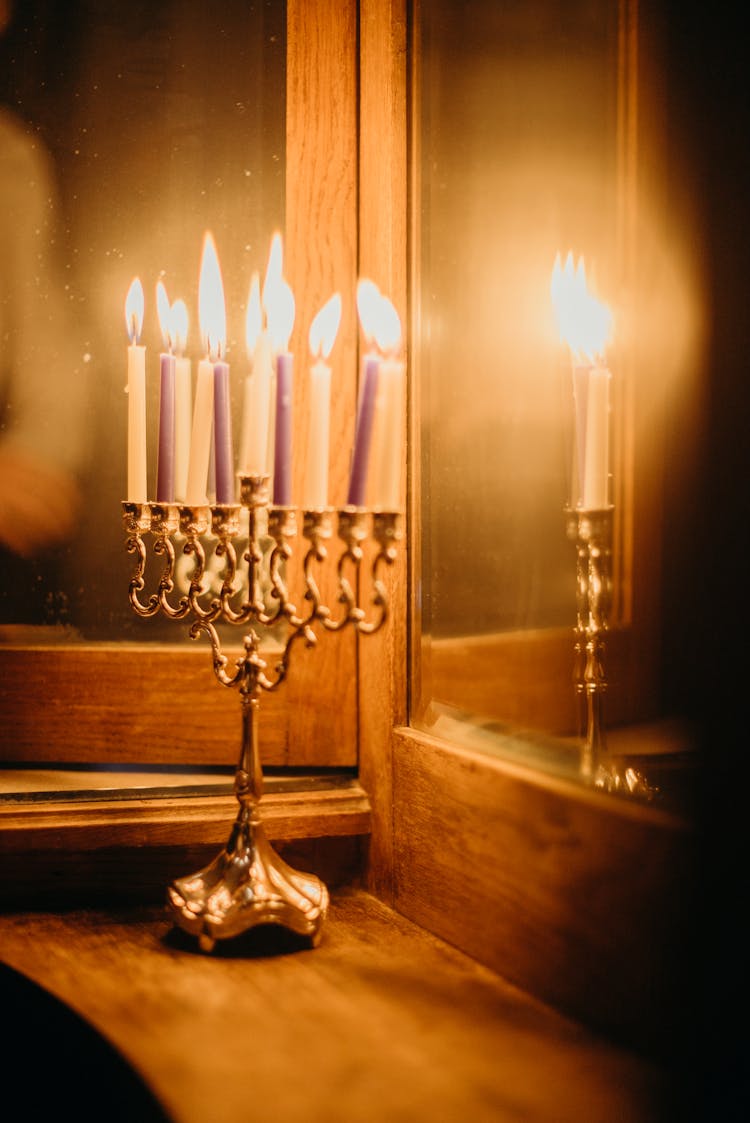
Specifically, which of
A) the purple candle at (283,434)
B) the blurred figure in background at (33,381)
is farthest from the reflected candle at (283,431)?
the blurred figure in background at (33,381)

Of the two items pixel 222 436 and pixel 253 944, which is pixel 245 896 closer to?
pixel 253 944

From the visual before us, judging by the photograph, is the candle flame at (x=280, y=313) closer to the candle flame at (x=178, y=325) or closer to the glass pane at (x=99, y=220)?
the candle flame at (x=178, y=325)

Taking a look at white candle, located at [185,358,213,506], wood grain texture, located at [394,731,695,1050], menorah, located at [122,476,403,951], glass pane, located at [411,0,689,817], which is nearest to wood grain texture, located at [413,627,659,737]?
glass pane, located at [411,0,689,817]

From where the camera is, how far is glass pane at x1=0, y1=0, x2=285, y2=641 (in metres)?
1.31

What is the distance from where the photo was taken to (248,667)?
98 cm

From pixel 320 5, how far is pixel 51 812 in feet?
3.17

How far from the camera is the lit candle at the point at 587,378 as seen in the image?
0.96m

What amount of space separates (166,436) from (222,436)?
6 centimetres

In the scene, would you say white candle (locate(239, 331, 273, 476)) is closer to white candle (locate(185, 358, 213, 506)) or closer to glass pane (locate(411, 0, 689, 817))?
white candle (locate(185, 358, 213, 506))

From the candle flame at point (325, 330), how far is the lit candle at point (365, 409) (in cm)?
4

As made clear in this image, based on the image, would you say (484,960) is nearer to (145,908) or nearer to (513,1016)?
(513,1016)

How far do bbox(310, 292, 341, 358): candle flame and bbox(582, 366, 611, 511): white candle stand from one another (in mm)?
240

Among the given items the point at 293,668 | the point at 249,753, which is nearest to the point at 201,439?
the point at 249,753

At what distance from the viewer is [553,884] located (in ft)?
2.69
